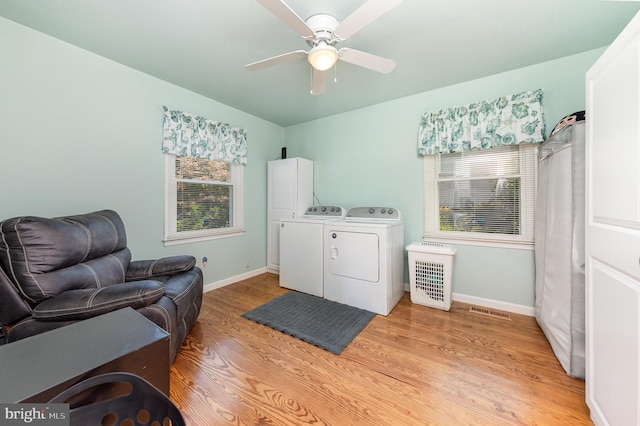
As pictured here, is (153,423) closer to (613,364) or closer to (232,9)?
(613,364)

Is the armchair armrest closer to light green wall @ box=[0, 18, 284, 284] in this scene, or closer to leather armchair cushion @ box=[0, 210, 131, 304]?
leather armchair cushion @ box=[0, 210, 131, 304]

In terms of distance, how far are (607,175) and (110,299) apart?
100 inches

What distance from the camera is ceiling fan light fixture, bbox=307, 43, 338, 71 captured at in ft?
5.33

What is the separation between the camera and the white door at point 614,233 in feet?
3.14

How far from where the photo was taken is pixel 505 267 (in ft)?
8.35

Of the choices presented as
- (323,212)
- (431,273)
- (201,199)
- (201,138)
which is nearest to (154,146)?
(201,138)

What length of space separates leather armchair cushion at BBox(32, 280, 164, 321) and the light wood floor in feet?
1.95

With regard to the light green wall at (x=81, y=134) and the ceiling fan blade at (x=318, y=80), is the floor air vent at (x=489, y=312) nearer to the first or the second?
the ceiling fan blade at (x=318, y=80)

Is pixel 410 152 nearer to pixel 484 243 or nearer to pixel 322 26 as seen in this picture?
pixel 484 243

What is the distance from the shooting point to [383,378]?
1.60 metres

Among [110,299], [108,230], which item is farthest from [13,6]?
[110,299]

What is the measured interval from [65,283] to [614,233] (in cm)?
281

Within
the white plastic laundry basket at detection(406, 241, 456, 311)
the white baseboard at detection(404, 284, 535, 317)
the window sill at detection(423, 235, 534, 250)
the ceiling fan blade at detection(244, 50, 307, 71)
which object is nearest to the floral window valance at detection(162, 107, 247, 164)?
the ceiling fan blade at detection(244, 50, 307, 71)

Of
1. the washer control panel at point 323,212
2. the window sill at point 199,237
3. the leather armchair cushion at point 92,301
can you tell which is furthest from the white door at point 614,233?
the window sill at point 199,237
